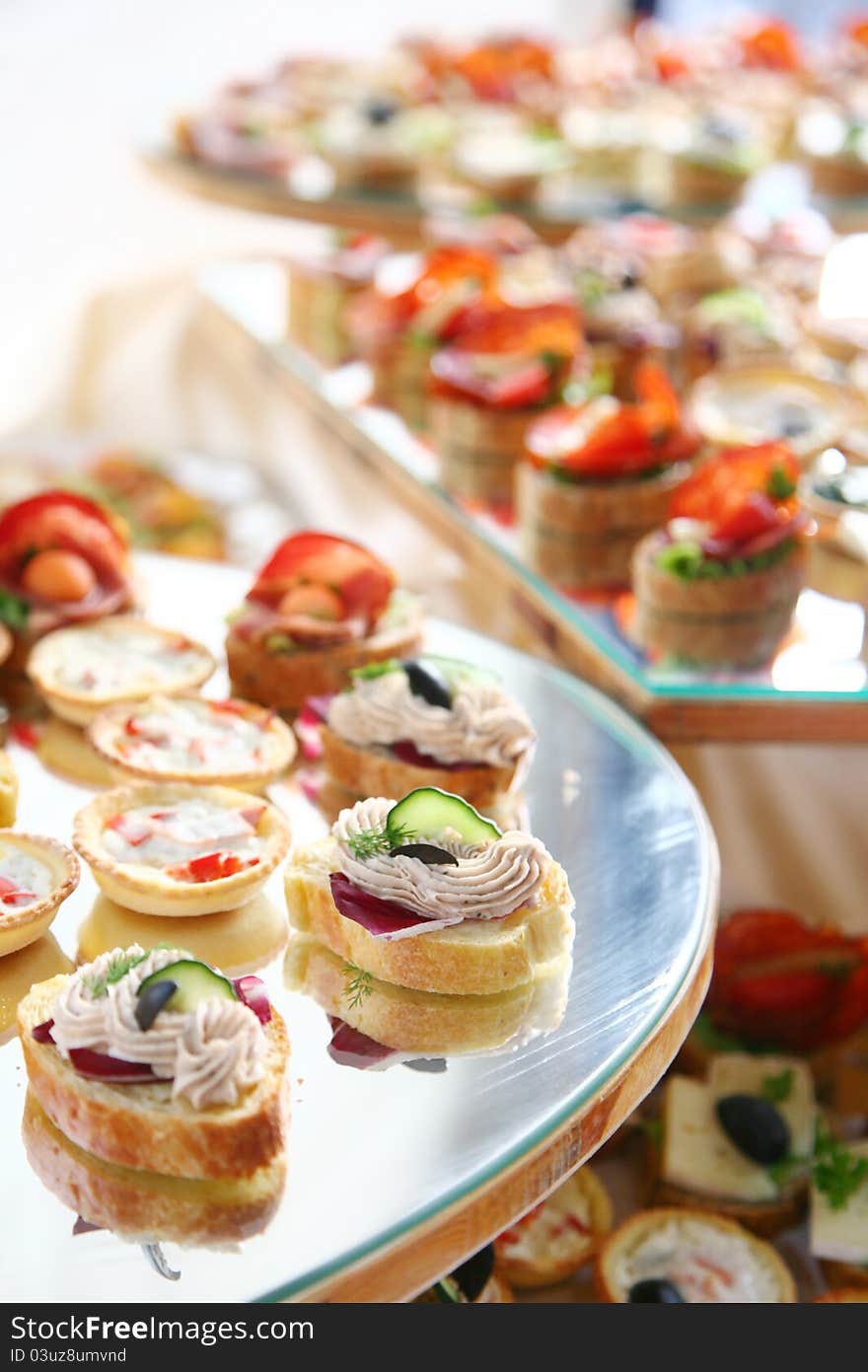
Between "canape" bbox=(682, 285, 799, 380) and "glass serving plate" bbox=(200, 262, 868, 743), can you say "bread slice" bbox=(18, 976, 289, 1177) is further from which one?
"canape" bbox=(682, 285, 799, 380)

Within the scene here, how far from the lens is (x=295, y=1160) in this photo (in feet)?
3.88

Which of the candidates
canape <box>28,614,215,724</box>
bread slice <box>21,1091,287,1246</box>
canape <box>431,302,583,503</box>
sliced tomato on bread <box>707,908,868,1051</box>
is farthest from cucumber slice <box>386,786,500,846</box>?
canape <box>431,302,583,503</box>

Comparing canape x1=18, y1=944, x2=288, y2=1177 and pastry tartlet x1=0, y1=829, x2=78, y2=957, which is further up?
canape x1=18, y1=944, x2=288, y2=1177

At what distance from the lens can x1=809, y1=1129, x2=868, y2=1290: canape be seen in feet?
6.93

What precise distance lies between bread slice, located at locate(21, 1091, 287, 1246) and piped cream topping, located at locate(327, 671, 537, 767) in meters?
0.56

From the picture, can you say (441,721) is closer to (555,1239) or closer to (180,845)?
(180,845)

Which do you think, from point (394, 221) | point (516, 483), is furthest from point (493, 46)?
point (516, 483)

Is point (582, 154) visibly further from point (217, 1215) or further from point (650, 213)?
point (217, 1215)

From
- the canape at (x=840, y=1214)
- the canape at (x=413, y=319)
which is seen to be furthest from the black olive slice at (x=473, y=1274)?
the canape at (x=413, y=319)

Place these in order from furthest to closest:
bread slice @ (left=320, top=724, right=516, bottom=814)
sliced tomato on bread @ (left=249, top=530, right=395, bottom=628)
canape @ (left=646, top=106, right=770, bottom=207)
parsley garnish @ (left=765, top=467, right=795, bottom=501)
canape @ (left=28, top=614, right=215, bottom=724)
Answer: canape @ (left=646, top=106, right=770, bottom=207)
parsley garnish @ (left=765, top=467, right=795, bottom=501)
sliced tomato on bread @ (left=249, top=530, right=395, bottom=628)
canape @ (left=28, top=614, right=215, bottom=724)
bread slice @ (left=320, top=724, right=516, bottom=814)

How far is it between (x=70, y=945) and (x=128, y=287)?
12.9 feet

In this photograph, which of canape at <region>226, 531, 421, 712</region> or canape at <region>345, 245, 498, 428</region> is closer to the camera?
canape at <region>226, 531, 421, 712</region>

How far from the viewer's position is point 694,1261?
2.12 metres

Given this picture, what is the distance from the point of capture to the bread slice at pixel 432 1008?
52.2 inches
